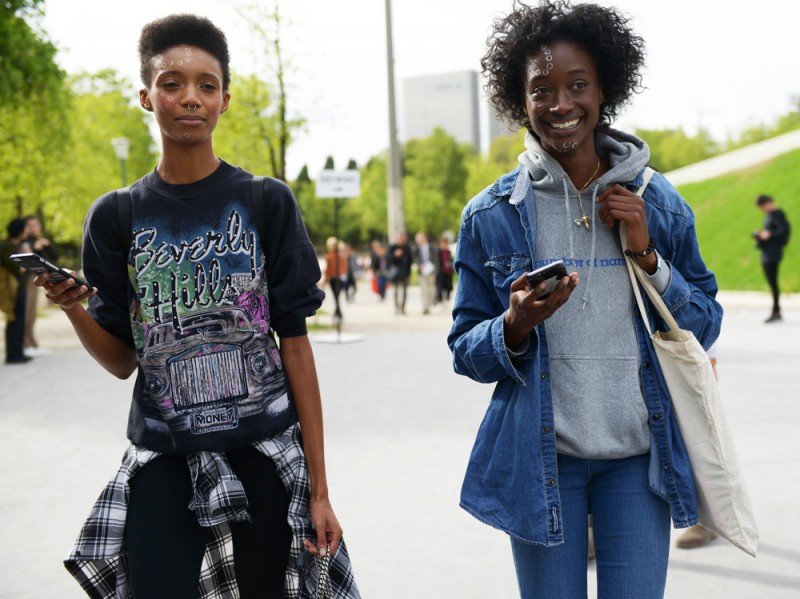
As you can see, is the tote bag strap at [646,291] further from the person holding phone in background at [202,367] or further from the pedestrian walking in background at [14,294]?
the pedestrian walking in background at [14,294]

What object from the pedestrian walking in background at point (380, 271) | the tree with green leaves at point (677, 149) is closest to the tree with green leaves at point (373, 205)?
the tree with green leaves at point (677, 149)

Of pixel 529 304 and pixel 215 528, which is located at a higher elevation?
pixel 529 304

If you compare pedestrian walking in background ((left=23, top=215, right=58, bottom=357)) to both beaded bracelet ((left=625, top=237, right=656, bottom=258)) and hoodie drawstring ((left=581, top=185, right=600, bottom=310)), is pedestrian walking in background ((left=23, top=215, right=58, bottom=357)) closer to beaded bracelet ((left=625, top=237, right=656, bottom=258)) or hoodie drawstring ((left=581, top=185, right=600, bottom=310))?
hoodie drawstring ((left=581, top=185, right=600, bottom=310))

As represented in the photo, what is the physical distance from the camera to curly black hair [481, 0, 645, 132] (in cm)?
252

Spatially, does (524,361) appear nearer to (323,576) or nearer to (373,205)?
(323,576)

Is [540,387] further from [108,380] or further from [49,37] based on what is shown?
[49,37]

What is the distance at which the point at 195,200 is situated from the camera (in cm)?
238

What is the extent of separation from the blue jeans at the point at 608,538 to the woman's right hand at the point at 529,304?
0.40 meters

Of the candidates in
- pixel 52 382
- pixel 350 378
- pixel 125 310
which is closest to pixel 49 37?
pixel 52 382

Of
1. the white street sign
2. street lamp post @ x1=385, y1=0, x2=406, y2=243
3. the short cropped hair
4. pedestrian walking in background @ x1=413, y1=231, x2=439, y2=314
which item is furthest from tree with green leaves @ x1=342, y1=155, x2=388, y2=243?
the white street sign

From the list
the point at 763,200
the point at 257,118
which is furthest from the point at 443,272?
the point at 763,200

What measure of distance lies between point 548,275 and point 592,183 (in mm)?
508

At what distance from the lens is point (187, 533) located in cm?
226

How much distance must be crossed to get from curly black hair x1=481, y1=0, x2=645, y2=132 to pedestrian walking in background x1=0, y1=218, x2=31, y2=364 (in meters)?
10.9
